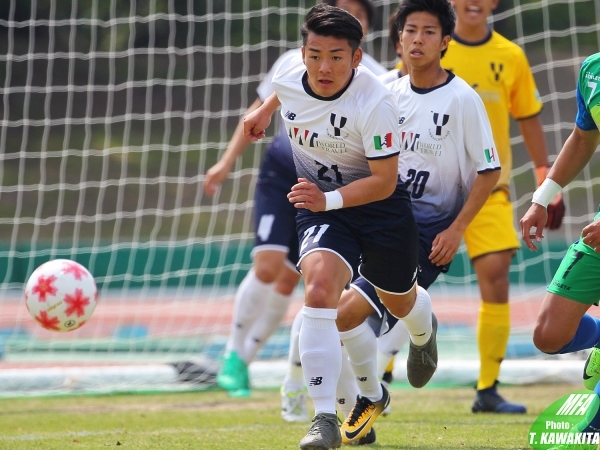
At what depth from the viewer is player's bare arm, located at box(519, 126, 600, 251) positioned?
3951 mm

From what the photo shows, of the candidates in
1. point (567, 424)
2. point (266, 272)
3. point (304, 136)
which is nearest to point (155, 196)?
point (266, 272)

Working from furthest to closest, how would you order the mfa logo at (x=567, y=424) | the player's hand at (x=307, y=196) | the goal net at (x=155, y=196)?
the goal net at (x=155, y=196)
the player's hand at (x=307, y=196)
the mfa logo at (x=567, y=424)

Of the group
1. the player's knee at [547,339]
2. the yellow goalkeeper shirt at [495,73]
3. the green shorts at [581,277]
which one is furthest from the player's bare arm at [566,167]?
the yellow goalkeeper shirt at [495,73]

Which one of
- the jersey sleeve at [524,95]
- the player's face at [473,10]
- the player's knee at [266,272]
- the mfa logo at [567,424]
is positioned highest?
the player's face at [473,10]

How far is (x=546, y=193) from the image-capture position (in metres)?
4.02

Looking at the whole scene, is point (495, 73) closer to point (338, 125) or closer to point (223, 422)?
point (338, 125)

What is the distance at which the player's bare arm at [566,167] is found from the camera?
3951 mm

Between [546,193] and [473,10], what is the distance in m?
2.00

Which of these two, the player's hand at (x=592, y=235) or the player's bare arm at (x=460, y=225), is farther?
the player's bare arm at (x=460, y=225)

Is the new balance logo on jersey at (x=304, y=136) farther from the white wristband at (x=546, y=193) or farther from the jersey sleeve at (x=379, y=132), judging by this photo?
the white wristband at (x=546, y=193)

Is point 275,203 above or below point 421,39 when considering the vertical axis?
below

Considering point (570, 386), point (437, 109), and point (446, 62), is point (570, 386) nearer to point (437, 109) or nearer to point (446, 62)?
point (446, 62)

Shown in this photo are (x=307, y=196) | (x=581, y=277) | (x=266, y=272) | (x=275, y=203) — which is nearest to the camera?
(x=307, y=196)

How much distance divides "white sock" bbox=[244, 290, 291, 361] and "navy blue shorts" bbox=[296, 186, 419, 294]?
258 cm
